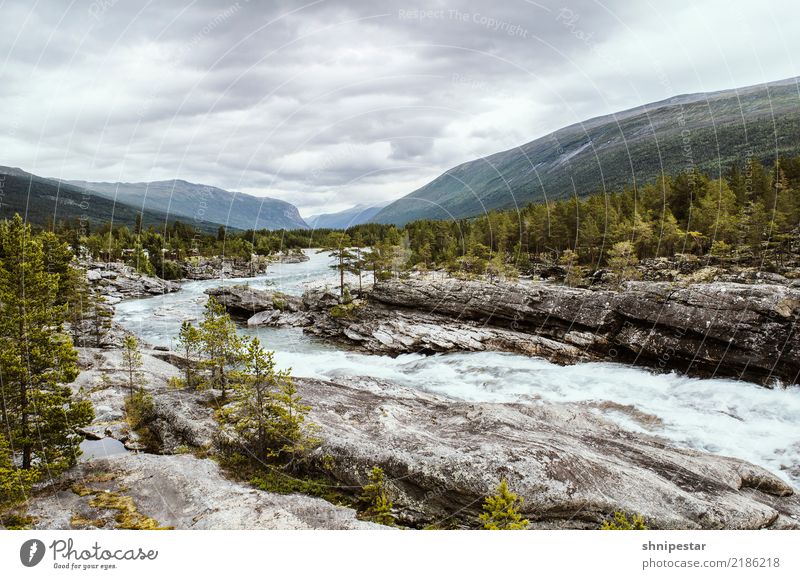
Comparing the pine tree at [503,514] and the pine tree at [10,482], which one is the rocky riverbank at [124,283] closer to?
the pine tree at [10,482]

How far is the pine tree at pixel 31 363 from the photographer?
37.6 feet

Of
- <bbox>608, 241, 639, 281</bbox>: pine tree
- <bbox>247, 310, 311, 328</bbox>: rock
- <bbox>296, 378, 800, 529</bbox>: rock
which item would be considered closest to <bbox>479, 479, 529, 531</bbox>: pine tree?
<bbox>296, 378, 800, 529</bbox>: rock

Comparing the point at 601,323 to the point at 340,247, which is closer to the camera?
the point at 601,323

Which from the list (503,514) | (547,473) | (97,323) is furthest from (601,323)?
(97,323)

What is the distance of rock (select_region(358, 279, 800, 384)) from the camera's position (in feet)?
76.8

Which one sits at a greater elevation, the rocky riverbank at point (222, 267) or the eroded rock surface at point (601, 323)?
the eroded rock surface at point (601, 323)

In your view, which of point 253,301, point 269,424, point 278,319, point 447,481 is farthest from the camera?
point 253,301

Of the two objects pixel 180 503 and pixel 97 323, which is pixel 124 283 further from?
pixel 180 503

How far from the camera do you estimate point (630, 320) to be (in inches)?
1179

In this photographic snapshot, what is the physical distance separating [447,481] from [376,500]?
2.01 m

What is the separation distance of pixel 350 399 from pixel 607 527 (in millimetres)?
11397

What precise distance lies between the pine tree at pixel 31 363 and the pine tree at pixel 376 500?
9063 millimetres

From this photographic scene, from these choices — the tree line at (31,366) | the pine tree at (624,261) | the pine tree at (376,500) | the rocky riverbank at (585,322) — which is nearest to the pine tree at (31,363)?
the tree line at (31,366)

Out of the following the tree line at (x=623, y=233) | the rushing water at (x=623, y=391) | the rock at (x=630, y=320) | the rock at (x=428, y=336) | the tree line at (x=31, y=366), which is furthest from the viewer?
the tree line at (x=623, y=233)
